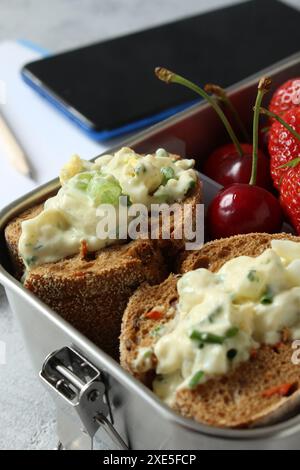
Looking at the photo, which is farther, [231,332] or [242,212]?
[242,212]

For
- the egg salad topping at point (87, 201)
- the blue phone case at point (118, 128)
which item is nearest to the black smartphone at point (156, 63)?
the blue phone case at point (118, 128)

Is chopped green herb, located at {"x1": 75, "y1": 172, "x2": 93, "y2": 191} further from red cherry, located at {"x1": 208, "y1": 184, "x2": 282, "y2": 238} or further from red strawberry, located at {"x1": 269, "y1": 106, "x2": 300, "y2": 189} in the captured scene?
red strawberry, located at {"x1": 269, "y1": 106, "x2": 300, "y2": 189}

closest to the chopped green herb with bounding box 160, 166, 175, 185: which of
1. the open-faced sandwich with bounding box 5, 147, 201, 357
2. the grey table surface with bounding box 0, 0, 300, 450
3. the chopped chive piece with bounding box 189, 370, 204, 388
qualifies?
the open-faced sandwich with bounding box 5, 147, 201, 357

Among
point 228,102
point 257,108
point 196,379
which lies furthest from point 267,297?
point 228,102

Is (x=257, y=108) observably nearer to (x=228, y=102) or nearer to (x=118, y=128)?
(x=228, y=102)

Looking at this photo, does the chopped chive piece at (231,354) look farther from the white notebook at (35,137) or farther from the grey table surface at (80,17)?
the grey table surface at (80,17)

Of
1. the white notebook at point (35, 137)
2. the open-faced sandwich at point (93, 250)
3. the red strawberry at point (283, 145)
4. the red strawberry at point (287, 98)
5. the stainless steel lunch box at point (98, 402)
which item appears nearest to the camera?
the stainless steel lunch box at point (98, 402)
